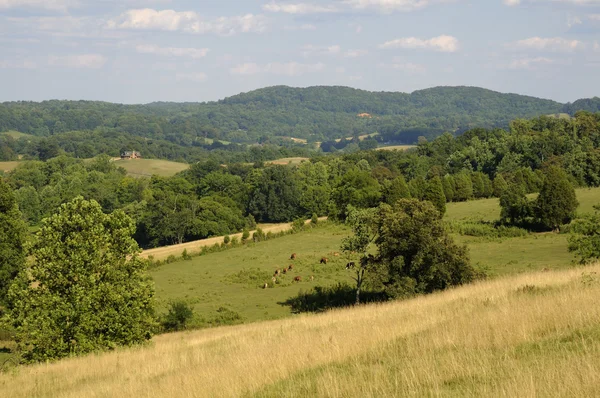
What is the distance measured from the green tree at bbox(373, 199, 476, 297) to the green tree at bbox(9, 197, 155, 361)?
50.5ft

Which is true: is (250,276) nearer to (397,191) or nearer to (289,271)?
(289,271)

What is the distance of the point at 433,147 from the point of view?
159 m

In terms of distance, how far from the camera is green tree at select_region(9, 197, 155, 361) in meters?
22.4

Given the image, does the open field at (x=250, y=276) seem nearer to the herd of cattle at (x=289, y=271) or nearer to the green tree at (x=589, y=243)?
the herd of cattle at (x=289, y=271)

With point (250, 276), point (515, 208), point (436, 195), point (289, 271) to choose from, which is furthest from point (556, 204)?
point (250, 276)

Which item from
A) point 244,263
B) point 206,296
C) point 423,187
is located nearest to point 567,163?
point 423,187

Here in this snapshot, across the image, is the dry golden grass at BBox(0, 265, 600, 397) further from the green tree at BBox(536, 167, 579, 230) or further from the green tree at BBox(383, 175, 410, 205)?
the green tree at BBox(383, 175, 410, 205)

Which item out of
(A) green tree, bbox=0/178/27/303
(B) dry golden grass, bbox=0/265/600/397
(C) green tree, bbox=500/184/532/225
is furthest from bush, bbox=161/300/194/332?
(C) green tree, bbox=500/184/532/225

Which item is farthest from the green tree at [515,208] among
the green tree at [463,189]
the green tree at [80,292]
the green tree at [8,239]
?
the green tree at [80,292]

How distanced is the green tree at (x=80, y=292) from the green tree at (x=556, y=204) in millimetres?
49249

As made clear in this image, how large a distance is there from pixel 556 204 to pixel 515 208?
466 centimetres

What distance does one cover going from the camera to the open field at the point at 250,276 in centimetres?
4422

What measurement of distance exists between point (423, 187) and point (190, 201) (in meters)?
47.5

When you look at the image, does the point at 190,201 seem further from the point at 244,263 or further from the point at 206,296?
the point at 206,296
